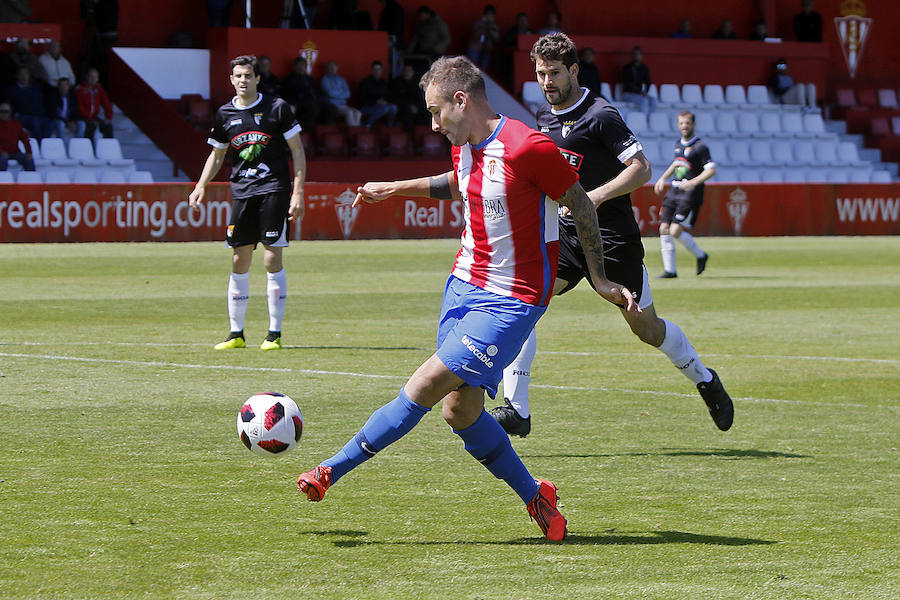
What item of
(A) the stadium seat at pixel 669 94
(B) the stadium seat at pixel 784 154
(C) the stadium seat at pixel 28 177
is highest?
(A) the stadium seat at pixel 669 94

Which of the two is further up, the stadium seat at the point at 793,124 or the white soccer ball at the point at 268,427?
the white soccer ball at the point at 268,427

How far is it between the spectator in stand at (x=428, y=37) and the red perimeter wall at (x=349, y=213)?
7.39 metres

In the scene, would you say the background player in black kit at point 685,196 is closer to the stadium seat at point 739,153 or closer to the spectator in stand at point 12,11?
the spectator in stand at point 12,11

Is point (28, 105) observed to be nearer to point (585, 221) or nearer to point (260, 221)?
point (260, 221)

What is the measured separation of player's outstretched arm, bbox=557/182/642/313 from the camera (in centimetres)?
546

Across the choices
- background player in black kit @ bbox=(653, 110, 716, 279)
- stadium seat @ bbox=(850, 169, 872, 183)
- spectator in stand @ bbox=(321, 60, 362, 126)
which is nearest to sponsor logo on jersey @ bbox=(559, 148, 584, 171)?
background player in black kit @ bbox=(653, 110, 716, 279)

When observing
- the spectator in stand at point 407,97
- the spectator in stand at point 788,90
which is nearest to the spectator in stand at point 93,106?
the spectator in stand at point 407,97

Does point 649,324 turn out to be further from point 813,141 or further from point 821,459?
point 813,141

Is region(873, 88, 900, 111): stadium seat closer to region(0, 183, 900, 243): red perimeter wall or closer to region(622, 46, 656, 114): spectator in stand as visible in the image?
region(622, 46, 656, 114): spectator in stand

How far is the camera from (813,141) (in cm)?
3572

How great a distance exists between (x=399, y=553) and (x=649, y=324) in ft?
9.65

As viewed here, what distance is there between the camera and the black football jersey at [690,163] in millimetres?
19766

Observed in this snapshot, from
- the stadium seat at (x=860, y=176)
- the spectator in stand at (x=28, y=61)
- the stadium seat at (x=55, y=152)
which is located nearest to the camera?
the stadium seat at (x=55, y=152)

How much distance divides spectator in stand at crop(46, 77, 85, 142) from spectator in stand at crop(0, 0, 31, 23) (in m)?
1.61
